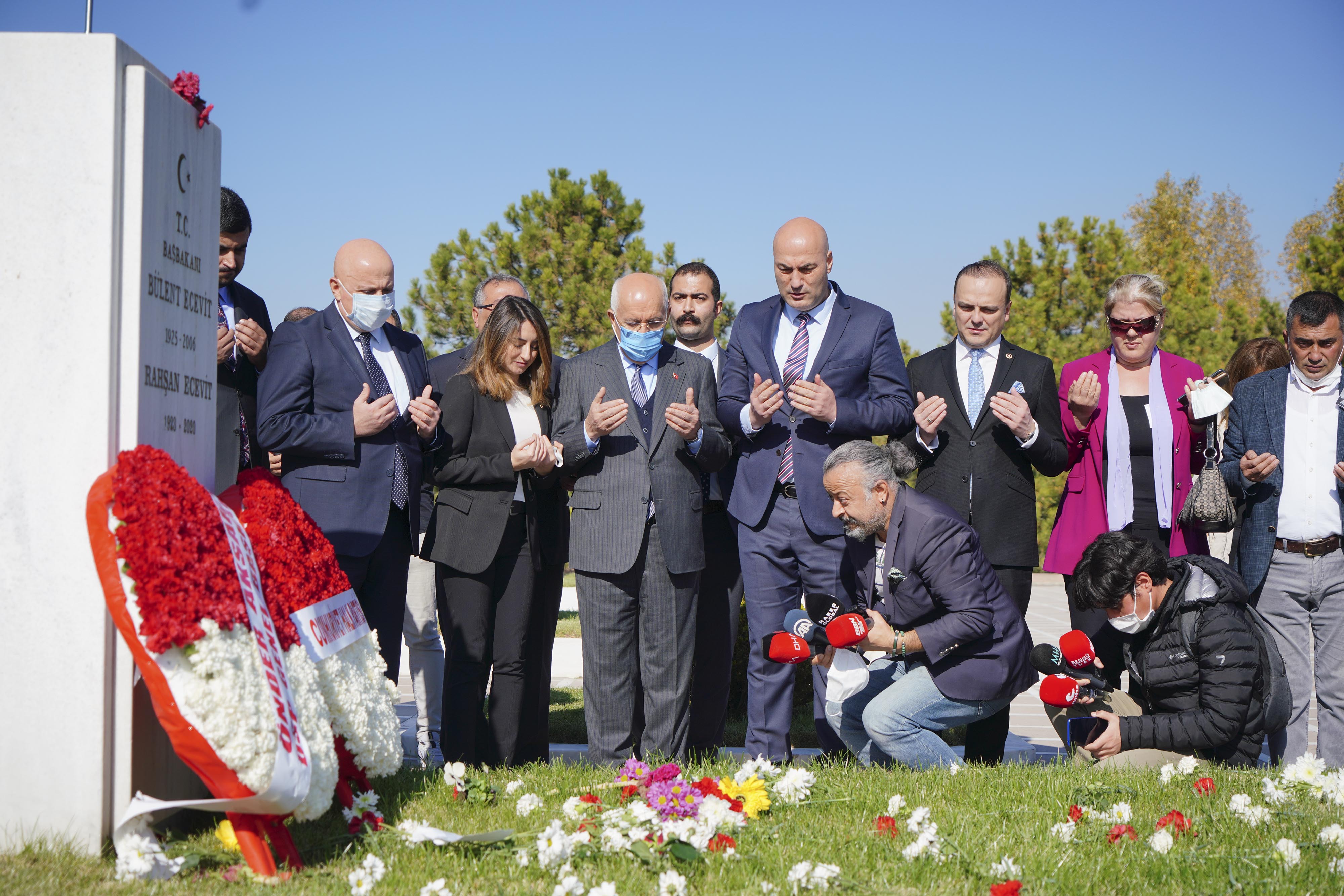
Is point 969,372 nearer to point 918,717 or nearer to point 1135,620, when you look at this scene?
point 1135,620

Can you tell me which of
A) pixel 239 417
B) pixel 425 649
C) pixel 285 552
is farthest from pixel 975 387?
pixel 425 649

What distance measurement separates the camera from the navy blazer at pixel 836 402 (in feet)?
17.6

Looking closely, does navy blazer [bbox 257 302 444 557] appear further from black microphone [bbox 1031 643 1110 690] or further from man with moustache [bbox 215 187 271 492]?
black microphone [bbox 1031 643 1110 690]

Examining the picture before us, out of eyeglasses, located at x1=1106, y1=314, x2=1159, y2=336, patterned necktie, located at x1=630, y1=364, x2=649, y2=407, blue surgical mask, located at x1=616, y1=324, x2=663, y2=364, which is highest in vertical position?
eyeglasses, located at x1=1106, y1=314, x2=1159, y2=336

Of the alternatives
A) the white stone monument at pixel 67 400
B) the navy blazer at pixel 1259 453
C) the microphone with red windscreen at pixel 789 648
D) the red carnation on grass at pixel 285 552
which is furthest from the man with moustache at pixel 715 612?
the white stone monument at pixel 67 400

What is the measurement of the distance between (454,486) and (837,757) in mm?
2437

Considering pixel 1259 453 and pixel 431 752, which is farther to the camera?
pixel 431 752

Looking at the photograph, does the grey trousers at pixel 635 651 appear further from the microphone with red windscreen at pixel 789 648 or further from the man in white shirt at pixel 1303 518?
the man in white shirt at pixel 1303 518

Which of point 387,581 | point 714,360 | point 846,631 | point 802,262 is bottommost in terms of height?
point 846,631

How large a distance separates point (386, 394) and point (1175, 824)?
12.8 ft

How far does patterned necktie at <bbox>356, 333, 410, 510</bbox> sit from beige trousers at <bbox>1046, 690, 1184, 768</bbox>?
3.40m

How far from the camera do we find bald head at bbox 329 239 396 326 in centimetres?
511

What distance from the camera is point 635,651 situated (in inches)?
211

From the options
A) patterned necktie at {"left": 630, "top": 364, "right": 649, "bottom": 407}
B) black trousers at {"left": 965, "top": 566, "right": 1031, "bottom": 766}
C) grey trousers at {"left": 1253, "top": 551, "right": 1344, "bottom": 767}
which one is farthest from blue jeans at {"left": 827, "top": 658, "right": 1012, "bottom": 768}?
patterned necktie at {"left": 630, "top": 364, "right": 649, "bottom": 407}
